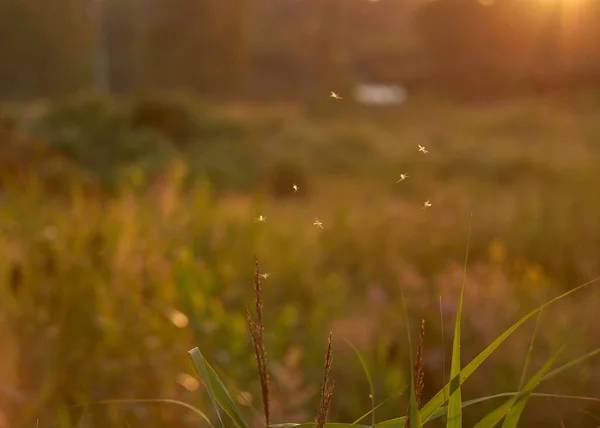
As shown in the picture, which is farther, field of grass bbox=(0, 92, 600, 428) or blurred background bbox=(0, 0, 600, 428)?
blurred background bbox=(0, 0, 600, 428)

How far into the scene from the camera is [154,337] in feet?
7.21

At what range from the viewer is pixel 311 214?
502 cm

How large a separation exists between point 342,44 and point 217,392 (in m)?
13.8

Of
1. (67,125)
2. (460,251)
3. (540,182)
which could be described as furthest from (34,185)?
(67,125)

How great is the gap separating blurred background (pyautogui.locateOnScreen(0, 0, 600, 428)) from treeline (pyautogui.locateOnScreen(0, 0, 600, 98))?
6 cm

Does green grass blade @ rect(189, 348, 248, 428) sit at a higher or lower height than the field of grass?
higher

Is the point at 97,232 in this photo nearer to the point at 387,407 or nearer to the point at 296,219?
the point at 387,407

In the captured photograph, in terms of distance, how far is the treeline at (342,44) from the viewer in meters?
13.2

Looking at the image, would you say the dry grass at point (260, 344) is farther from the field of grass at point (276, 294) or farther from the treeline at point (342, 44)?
the treeline at point (342, 44)

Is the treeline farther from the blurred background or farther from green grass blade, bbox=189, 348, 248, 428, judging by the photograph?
green grass blade, bbox=189, 348, 248, 428

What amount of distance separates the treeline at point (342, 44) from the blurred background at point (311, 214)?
6cm

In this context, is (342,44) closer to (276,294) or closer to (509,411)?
(276,294)

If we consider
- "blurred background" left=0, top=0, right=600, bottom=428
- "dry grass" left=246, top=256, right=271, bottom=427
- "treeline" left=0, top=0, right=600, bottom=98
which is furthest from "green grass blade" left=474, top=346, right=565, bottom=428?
"treeline" left=0, top=0, right=600, bottom=98

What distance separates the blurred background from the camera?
2217 mm
